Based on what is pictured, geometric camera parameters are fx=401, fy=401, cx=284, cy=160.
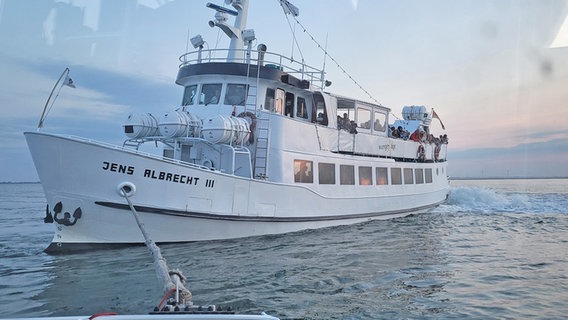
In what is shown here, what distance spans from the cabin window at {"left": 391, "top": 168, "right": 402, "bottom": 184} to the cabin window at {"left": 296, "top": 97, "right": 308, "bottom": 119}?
189 inches

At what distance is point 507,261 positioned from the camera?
340 inches

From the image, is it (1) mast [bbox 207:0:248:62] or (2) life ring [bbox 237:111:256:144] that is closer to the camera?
(2) life ring [bbox 237:111:256:144]

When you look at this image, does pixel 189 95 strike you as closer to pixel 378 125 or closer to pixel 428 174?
pixel 378 125

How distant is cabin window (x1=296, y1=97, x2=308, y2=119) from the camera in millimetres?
13510

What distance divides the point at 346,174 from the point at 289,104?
10.0 ft

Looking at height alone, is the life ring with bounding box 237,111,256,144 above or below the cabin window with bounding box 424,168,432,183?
above

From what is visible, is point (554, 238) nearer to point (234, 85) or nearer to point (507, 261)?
point (507, 261)

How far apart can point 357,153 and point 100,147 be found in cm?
909

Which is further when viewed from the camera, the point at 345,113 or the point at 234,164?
the point at 345,113

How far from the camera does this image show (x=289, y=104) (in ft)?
43.5

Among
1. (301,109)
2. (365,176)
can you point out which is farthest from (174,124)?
(365,176)

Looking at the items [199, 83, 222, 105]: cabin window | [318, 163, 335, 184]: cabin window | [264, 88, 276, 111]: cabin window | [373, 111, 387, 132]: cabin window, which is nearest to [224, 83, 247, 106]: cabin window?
[199, 83, 222, 105]: cabin window

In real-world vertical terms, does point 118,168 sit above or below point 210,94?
below

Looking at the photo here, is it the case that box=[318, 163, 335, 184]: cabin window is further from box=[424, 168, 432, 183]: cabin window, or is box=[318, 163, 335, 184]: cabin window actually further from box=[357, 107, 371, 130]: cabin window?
box=[424, 168, 432, 183]: cabin window
